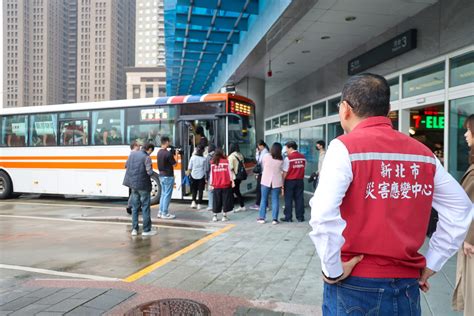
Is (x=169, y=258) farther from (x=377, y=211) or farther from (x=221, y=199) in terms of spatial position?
(x=377, y=211)

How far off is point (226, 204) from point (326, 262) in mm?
7285

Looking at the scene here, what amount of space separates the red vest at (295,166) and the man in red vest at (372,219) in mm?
6833

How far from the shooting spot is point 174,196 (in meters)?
11.7

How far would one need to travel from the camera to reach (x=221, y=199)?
29.7 feet

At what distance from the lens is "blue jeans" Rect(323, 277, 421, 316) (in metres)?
1.81

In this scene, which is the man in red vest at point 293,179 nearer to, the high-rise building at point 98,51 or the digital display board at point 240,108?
the digital display board at point 240,108

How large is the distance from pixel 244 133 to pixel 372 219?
1010 centimetres

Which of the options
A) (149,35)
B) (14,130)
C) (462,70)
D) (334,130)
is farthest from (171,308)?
(149,35)

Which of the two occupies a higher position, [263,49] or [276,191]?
[263,49]

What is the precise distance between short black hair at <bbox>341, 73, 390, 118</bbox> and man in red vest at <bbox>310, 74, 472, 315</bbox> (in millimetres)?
56

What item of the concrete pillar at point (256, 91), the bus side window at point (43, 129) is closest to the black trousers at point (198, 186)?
the bus side window at point (43, 129)

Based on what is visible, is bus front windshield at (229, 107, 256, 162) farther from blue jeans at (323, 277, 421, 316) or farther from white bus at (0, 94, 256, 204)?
blue jeans at (323, 277, 421, 316)

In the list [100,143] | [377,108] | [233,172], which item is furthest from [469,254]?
[100,143]

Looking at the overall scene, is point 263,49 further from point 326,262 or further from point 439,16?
point 326,262
